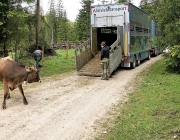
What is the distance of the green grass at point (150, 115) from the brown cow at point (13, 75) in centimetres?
321

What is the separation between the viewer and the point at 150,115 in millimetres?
7148

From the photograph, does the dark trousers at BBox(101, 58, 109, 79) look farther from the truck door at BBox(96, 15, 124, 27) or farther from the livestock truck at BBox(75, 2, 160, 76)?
the truck door at BBox(96, 15, 124, 27)

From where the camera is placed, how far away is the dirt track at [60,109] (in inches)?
240

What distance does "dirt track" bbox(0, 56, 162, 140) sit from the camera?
20.0 ft

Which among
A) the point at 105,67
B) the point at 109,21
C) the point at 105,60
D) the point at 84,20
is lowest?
the point at 105,67

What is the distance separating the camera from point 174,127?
593 cm

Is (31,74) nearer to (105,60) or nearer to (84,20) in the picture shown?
(105,60)

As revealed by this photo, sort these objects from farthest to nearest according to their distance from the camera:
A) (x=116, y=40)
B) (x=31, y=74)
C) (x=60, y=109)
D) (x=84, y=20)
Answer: (x=84, y=20), (x=116, y=40), (x=31, y=74), (x=60, y=109)

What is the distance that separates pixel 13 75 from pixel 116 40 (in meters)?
8.27

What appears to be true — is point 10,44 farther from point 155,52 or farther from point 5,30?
point 155,52

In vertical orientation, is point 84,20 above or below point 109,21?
above

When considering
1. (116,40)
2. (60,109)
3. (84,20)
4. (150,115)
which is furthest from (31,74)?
(84,20)

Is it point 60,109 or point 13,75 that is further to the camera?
point 13,75

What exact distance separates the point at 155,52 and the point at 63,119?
20.1 m
